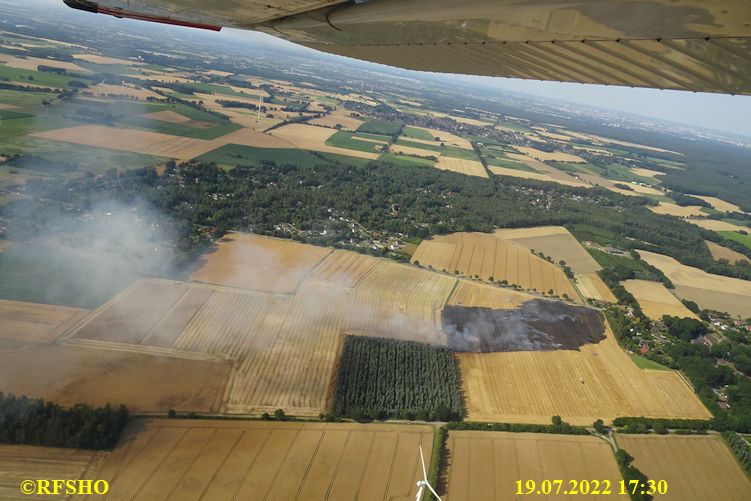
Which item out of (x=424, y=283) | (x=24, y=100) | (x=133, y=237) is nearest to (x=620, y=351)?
(x=424, y=283)

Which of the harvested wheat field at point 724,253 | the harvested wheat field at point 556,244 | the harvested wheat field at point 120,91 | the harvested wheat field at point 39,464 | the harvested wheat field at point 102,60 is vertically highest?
the harvested wheat field at point 102,60

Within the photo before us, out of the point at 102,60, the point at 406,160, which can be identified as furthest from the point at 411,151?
the point at 102,60

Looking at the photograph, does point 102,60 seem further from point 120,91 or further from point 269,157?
point 269,157

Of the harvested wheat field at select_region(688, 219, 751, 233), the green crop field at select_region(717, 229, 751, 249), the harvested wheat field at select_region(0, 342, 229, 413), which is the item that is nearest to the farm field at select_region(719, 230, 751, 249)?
the green crop field at select_region(717, 229, 751, 249)

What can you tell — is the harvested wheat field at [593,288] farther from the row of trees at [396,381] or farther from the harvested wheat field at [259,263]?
the harvested wheat field at [259,263]

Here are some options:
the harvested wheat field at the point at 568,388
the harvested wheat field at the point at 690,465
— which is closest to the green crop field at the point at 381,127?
the harvested wheat field at the point at 568,388
